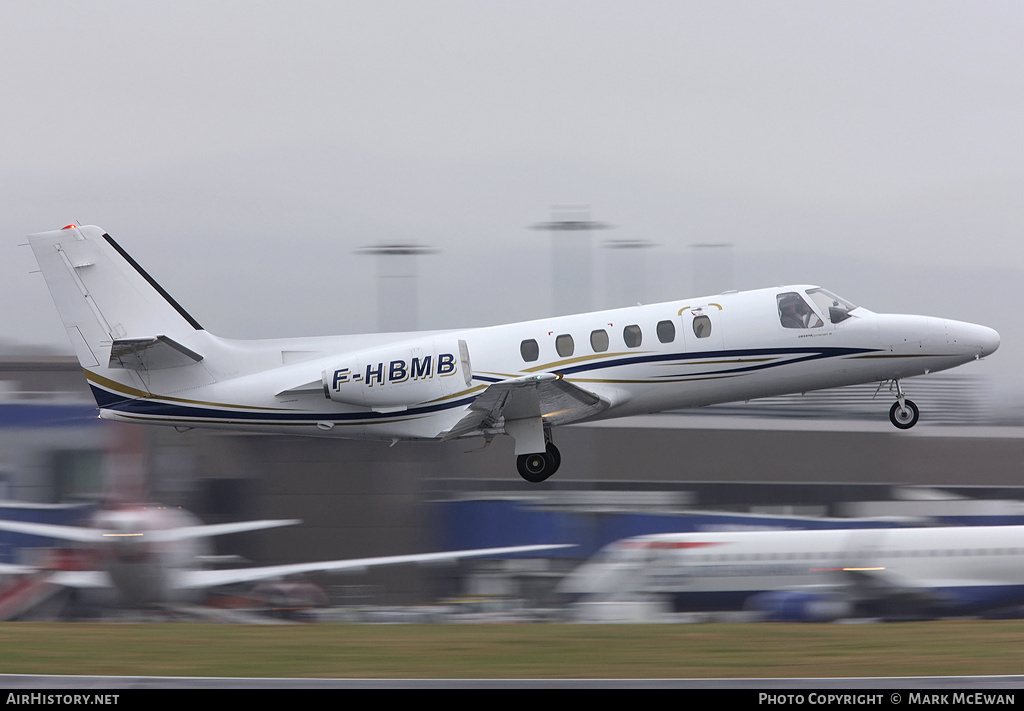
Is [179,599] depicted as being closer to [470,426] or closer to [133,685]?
[470,426]

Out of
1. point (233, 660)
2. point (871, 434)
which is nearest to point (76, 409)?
point (233, 660)

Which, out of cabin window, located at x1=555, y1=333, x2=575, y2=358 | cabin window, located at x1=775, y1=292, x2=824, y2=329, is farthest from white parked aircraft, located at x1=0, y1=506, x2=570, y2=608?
cabin window, located at x1=775, y1=292, x2=824, y2=329

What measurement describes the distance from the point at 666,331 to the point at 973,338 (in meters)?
5.03

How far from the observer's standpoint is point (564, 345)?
15359 mm

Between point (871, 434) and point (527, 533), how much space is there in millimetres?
15464

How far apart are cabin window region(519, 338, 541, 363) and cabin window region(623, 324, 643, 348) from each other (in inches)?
53.9

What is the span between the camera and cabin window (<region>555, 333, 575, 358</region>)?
1534cm

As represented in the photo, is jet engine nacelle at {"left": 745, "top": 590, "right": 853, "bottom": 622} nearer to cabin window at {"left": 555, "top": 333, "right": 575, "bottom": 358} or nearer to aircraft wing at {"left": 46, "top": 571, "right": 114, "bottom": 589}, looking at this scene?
cabin window at {"left": 555, "top": 333, "right": 575, "bottom": 358}

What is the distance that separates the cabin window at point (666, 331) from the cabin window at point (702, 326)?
1.12ft

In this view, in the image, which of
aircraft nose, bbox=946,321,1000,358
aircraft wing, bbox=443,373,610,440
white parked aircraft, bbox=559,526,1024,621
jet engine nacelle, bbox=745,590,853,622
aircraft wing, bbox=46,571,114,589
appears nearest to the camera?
jet engine nacelle, bbox=745,590,853,622

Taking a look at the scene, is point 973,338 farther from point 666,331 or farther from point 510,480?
point 510,480

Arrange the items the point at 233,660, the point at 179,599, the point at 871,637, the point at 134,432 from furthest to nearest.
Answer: the point at 134,432 → the point at 179,599 → the point at 871,637 → the point at 233,660

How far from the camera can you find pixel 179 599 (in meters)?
18.2

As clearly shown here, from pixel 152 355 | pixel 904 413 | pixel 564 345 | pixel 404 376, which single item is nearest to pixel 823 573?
pixel 904 413
